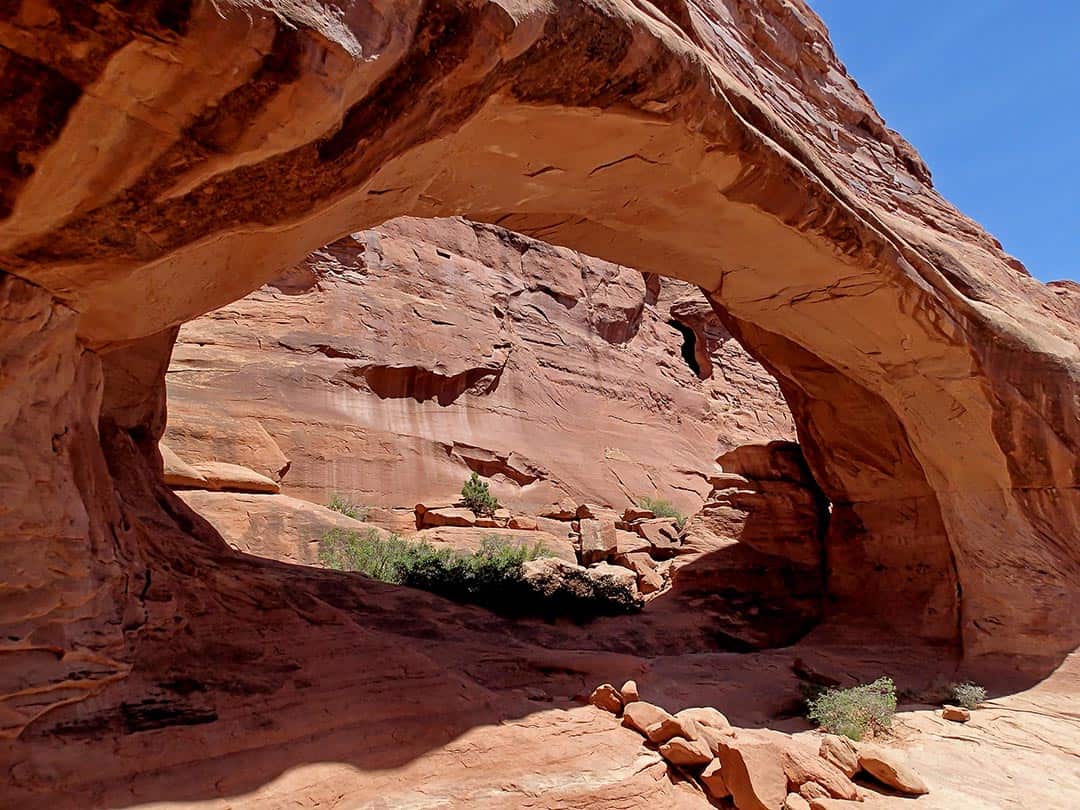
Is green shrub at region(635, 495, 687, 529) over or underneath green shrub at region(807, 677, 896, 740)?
over

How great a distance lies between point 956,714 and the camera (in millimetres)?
5934

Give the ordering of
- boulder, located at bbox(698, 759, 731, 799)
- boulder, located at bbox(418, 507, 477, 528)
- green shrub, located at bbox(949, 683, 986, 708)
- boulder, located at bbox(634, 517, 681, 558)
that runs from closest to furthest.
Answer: boulder, located at bbox(698, 759, 731, 799) → green shrub, located at bbox(949, 683, 986, 708) → boulder, located at bbox(634, 517, 681, 558) → boulder, located at bbox(418, 507, 477, 528)

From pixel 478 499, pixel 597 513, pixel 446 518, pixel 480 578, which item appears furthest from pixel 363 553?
pixel 597 513

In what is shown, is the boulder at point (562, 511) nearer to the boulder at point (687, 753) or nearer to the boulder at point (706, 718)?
the boulder at point (706, 718)

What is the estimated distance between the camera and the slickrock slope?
44.1 feet

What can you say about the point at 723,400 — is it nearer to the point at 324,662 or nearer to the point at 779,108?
the point at 779,108

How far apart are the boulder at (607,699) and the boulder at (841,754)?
119 centimetres

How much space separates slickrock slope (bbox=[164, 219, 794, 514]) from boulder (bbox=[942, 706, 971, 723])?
31.9 feet

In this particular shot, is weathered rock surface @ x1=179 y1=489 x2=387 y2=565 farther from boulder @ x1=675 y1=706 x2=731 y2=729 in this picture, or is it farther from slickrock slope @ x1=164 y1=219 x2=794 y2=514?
boulder @ x1=675 y1=706 x2=731 y2=729

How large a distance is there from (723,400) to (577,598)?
55.5 feet

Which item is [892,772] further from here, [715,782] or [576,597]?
[576,597]

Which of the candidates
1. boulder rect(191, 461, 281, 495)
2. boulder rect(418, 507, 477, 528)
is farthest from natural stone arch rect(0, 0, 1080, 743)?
boulder rect(418, 507, 477, 528)

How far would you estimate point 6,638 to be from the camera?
2924 millimetres

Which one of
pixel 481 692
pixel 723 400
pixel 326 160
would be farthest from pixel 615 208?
pixel 723 400
